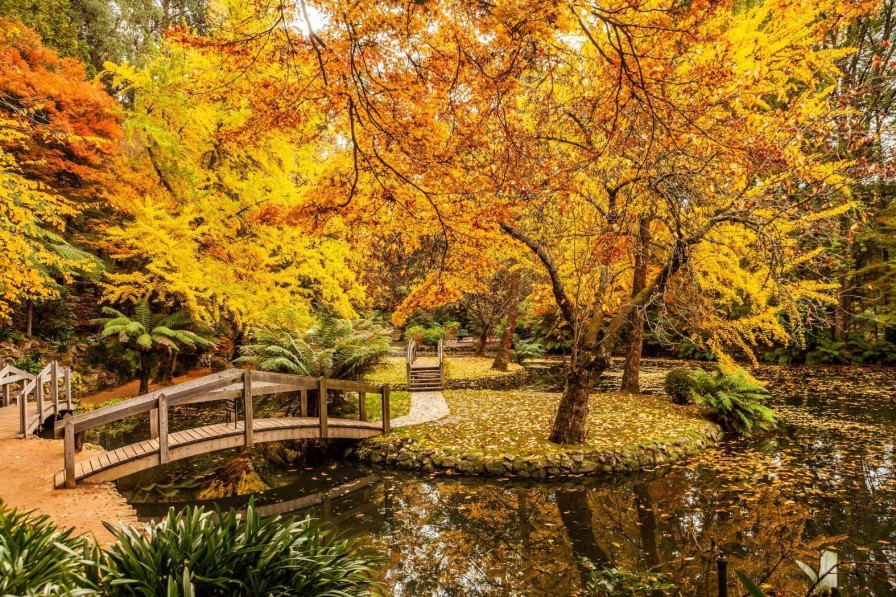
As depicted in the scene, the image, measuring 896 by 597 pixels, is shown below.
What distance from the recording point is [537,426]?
31.0ft

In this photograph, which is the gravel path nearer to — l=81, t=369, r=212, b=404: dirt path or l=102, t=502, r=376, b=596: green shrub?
l=102, t=502, r=376, b=596: green shrub

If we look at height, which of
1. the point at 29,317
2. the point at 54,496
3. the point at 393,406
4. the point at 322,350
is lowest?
the point at 393,406

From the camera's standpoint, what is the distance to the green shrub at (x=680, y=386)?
38.1 feet

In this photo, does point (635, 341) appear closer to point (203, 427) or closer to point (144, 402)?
point (203, 427)

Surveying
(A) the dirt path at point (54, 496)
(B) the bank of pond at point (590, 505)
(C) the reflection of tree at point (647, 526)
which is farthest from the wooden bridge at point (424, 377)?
(A) the dirt path at point (54, 496)

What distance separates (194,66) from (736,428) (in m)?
14.3

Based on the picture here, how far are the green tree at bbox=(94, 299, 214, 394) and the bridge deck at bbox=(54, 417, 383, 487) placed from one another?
6.15 m

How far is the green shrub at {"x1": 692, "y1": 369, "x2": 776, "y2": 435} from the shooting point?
9672 mm

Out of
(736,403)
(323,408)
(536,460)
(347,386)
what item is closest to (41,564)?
(323,408)

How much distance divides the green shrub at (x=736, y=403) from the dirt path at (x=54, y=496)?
11.0 meters

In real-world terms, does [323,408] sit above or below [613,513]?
above

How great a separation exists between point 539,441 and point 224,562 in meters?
6.58

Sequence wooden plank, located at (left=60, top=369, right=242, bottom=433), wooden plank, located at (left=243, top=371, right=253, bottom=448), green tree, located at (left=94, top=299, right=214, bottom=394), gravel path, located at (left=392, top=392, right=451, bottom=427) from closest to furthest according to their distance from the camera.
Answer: wooden plank, located at (left=60, top=369, right=242, bottom=433), wooden plank, located at (left=243, top=371, right=253, bottom=448), gravel path, located at (left=392, top=392, right=451, bottom=427), green tree, located at (left=94, top=299, right=214, bottom=394)

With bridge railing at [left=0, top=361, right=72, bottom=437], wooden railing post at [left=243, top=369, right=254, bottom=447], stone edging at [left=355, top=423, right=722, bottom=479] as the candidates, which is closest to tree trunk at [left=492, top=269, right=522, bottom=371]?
stone edging at [left=355, top=423, right=722, bottom=479]
